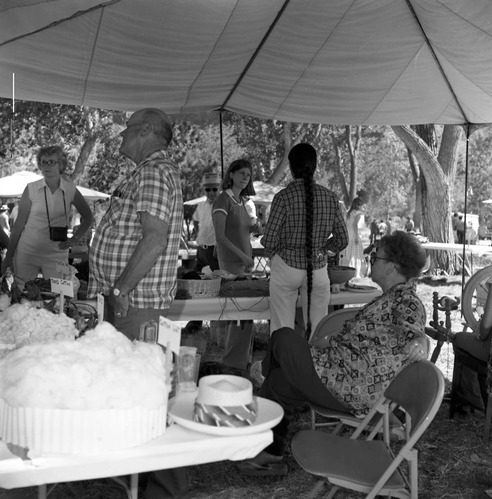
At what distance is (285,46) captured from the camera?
514cm

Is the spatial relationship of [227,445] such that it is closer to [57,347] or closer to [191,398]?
[191,398]

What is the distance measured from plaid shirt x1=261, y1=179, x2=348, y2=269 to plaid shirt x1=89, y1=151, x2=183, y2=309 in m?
1.58

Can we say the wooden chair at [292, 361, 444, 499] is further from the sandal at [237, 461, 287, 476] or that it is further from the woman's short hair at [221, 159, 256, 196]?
the woman's short hair at [221, 159, 256, 196]

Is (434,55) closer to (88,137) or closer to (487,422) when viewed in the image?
(487,422)

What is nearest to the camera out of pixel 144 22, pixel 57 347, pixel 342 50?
pixel 57 347

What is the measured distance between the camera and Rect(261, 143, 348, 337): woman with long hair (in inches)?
180

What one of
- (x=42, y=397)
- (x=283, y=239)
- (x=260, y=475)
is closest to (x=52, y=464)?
(x=42, y=397)

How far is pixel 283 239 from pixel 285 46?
1483 millimetres

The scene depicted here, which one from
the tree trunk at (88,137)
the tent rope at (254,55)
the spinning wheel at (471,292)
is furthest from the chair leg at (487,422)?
the tree trunk at (88,137)

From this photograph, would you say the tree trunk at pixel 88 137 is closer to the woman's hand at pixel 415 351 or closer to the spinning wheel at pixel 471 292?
the spinning wheel at pixel 471 292

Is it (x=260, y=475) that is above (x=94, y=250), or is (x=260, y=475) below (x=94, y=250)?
below

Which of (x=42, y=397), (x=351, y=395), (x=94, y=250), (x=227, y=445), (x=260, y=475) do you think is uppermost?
(x=94, y=250)

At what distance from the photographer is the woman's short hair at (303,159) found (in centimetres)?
453

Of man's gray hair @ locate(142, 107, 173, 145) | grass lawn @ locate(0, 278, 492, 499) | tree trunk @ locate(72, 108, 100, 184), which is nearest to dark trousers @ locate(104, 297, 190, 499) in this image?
grass lawn @ locate(0, 278, 492, 499)
